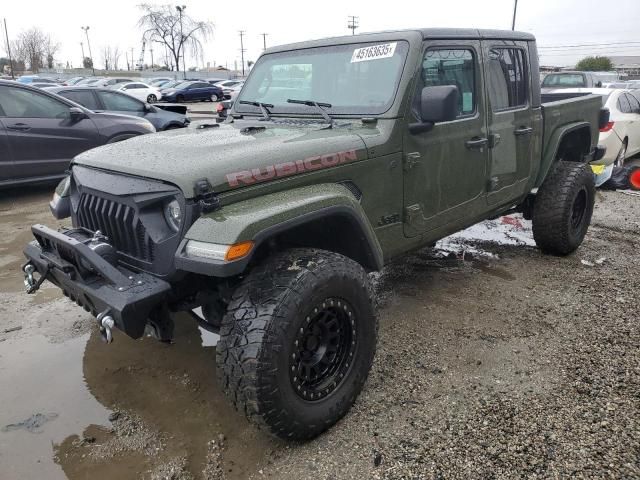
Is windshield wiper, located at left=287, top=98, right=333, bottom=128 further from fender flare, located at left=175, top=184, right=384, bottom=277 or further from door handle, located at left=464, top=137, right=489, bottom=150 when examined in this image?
door handle, located at left=464, top=137, right=489, bottom=150

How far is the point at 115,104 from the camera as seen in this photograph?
9.42 m

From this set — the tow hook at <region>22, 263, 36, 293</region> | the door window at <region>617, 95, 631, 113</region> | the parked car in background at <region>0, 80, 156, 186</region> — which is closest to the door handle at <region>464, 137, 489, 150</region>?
the tow hook at <region>22, 263, 36, 293</region>

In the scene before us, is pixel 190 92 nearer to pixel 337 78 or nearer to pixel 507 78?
pixel 507 78

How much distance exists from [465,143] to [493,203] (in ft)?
2.38

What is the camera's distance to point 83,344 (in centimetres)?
351

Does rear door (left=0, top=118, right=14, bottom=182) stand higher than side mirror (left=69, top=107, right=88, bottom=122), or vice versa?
side mirror (left=69, top=107, right=88, bottom=122)

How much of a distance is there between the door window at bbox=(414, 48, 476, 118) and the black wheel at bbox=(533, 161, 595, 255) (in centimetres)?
148

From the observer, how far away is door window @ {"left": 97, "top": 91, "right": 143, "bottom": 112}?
30.7 ft

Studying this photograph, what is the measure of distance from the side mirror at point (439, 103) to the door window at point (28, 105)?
5.98 m

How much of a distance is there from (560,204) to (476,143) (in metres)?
1.45

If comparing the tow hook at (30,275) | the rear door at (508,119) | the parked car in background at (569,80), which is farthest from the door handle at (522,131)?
the parked car in background at (569,80)

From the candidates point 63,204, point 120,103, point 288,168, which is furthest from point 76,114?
point 288,168

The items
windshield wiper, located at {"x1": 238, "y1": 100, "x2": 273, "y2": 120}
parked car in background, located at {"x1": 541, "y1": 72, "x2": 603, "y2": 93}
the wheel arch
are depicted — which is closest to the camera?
windshield wiper, located at {"x1": 238, "y1": 100, "x2": 273, "y2": 120}

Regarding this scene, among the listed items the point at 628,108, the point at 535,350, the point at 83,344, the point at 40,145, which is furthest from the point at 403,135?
the point at 628,108
